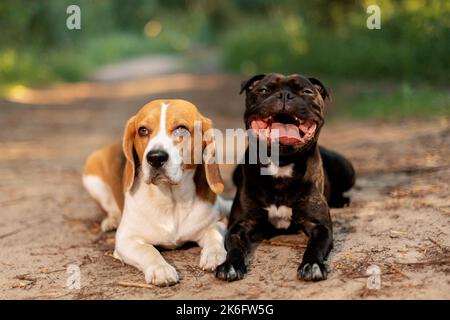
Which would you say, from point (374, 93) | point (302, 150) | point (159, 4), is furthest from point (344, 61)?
point (159, 4)

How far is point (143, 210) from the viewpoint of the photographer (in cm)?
415

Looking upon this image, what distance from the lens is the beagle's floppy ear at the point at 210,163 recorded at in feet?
13.6

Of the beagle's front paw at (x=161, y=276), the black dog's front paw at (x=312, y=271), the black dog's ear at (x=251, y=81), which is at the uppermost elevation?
the black dog's ear at (x=251, y=81)

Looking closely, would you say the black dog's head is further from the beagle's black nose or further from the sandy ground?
the sandy ground

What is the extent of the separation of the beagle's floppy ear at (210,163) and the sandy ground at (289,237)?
20.2 inches

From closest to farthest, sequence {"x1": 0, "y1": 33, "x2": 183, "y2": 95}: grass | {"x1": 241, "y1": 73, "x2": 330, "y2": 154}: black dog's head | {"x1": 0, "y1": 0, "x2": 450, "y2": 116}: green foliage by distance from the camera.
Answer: {"x1": 241, "y1": 73, "x2": 330, "y2": 154}: black dog's head
{"x1": 0, "y1": 0, "x2": 450, "y2": 116}: green foliage
{"x1": 0, "y1": 33, "x2": 183, "y2": 95}: grass

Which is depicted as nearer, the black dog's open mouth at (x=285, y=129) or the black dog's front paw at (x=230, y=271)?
the black dog's front paw at (x=230, y=271)

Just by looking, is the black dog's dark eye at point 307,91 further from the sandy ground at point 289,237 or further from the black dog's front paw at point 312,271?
the black dog's front paw at point 312,271

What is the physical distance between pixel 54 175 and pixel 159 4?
31.0 meters

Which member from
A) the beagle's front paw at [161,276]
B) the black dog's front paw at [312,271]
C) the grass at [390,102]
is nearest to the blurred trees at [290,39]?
the grass at [390,102]

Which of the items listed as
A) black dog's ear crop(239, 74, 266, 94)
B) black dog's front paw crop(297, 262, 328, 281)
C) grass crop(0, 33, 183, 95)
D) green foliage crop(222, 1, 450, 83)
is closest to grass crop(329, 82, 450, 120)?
green foliage crop(222, 1, 450, 83)

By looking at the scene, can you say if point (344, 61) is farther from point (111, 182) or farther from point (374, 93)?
point (111, 182)

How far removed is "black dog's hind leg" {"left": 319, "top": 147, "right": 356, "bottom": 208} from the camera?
5117mm

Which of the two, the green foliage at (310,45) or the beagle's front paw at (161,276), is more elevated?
the green foliage at (310,45)
